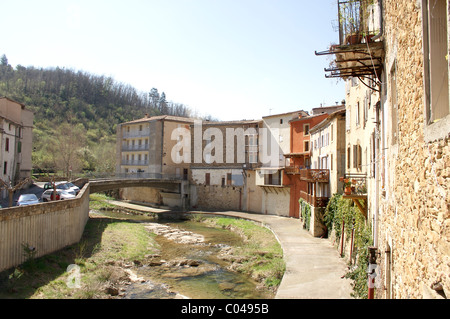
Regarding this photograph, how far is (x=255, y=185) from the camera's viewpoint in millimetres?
41875

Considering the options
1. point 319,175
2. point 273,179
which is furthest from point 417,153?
point 273,179

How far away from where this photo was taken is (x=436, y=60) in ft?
14.4

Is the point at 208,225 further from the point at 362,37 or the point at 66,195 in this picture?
the point at 362,37

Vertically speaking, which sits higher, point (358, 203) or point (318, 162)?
point (318, 162)

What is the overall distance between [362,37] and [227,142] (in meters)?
37.1

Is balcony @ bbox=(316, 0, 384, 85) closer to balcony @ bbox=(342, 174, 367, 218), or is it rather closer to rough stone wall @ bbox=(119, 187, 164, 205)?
balcony @ bbox=(342, 174, 367, 218)

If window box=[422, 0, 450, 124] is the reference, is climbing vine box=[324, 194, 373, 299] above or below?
below

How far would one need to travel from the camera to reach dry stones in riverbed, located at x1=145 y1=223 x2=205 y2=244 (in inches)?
1110

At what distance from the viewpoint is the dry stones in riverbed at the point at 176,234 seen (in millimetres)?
28200

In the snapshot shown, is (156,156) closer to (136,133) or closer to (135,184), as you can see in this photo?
(136,133)

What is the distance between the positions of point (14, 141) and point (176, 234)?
20144 mm

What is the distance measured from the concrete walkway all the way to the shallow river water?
6.42 ft

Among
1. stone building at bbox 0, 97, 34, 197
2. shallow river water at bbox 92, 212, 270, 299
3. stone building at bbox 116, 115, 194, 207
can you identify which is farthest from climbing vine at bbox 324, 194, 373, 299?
stone building at bbox 116, 115, 194, 207
